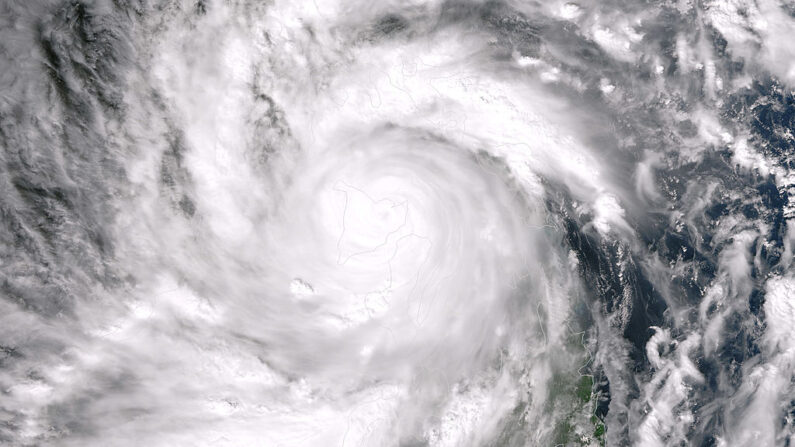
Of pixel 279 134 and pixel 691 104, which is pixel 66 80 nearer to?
pixel 279 134

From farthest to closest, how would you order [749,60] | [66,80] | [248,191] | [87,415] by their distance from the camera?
[749,60] → [248,191] → [87,415] → [66,80]

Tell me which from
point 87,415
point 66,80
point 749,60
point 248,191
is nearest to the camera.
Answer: point 66,80

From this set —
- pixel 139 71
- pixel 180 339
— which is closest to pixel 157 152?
pixel 139 71

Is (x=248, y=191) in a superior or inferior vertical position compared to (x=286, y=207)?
superior

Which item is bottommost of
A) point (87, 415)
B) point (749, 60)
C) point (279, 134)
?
point (87, 415)

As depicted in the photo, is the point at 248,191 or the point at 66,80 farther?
the point at 248,191

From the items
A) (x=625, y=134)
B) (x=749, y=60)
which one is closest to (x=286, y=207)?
(x=625, y=134)
